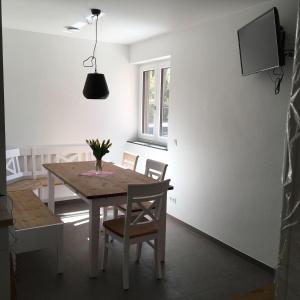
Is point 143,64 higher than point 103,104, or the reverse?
point 143,64

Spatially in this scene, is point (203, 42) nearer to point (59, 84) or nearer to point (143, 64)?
point (143, 64)

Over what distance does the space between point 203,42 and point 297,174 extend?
2.81m

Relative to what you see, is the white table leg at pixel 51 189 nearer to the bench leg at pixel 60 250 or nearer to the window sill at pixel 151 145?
the bench leg at pixel 60 250

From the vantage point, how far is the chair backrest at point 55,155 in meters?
4.55

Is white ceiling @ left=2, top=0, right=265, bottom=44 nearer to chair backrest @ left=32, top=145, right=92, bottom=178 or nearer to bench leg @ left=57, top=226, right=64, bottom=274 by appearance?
chair backrest @ left=32, top=145, right=92, bottom=178

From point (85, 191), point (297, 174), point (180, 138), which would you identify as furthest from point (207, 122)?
point (297, 174)

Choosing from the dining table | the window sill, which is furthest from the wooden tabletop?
the window sill

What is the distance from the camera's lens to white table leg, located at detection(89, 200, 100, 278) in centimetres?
265

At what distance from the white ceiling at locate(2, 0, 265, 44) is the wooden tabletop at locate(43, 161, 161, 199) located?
161 cm

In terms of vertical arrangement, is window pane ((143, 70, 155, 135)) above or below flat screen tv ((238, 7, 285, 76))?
below

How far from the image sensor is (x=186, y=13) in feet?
10.8

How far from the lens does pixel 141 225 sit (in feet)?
9.16

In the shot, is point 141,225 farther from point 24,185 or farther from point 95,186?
point 24,185

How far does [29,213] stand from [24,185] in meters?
1.20
